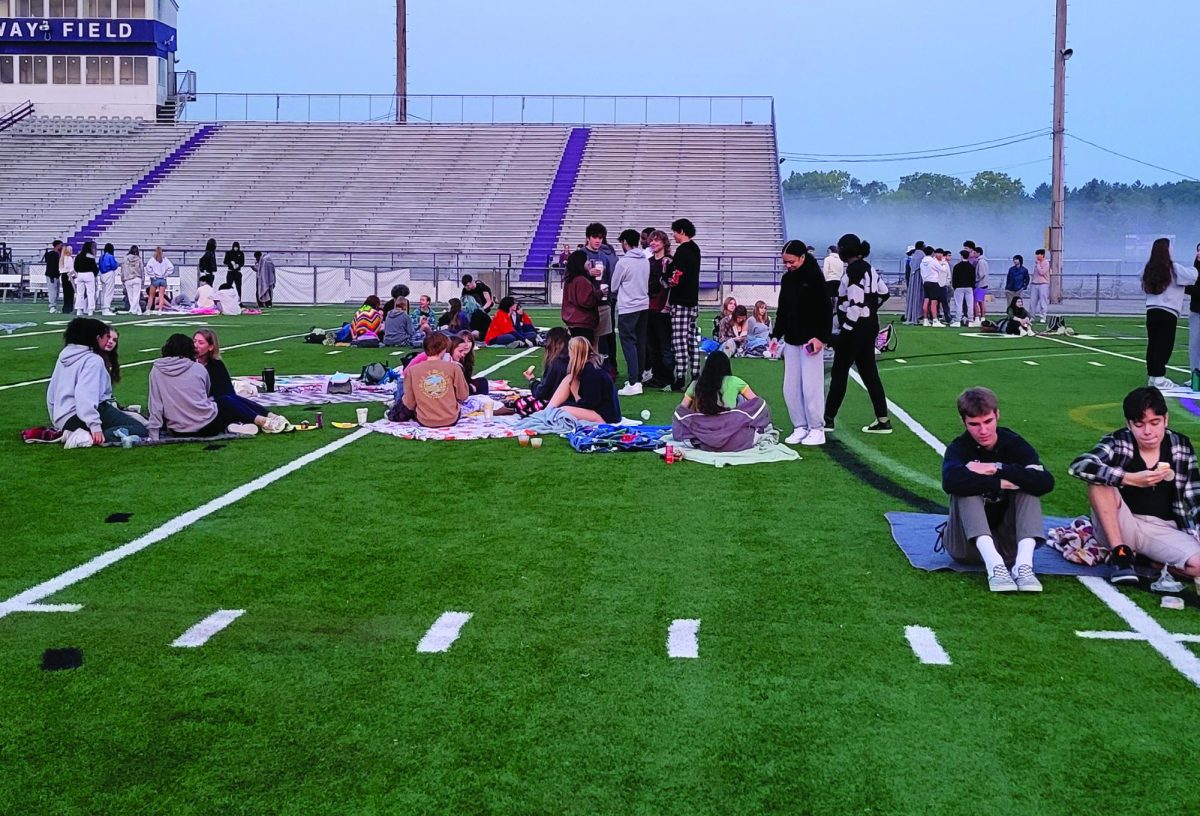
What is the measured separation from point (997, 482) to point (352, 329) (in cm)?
1668

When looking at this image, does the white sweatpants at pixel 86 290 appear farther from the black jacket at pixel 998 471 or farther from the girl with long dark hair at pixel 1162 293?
the black jacket at pixel 998 471

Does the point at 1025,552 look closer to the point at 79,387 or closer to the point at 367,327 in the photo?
the point at 79,387

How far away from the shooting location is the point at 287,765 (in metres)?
4.31

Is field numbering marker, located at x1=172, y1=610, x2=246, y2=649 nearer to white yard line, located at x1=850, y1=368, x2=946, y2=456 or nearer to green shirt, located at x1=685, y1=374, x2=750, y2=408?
green shirt, located at x1=685, y1=374, x2=750, y2=408

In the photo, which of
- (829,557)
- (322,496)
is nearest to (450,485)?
(322,496)

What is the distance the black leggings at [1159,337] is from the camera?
48.1ft

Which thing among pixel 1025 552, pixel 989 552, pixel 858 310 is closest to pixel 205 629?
pixel 989 552

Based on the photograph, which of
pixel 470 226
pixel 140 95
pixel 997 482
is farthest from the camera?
pixel 140 95

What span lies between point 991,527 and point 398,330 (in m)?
15.8

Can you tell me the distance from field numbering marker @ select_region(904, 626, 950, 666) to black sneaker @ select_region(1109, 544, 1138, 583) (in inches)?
49.5

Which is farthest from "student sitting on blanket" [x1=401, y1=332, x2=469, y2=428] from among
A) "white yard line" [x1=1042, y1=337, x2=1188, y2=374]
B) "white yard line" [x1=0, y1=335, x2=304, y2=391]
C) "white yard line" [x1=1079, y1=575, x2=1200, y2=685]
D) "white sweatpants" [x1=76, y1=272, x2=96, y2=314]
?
"white sweatpants" [x1=76, y1=272, x2=96, y2=314]

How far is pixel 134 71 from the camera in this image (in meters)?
57.0

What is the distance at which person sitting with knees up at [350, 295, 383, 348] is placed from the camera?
21875 mm

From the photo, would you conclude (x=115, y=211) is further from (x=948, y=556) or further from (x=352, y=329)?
(x=948, y=556)
